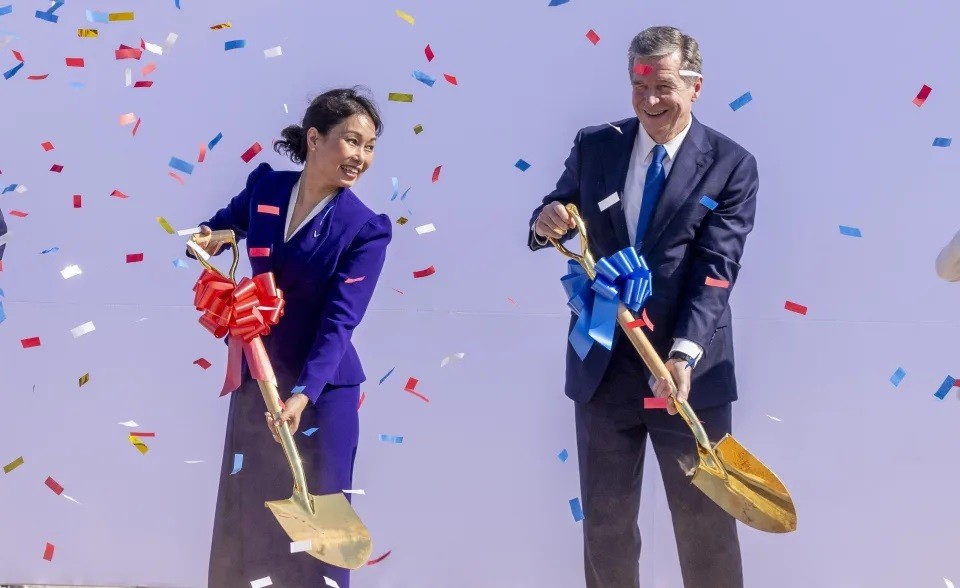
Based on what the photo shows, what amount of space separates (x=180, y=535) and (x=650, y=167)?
1769 mm

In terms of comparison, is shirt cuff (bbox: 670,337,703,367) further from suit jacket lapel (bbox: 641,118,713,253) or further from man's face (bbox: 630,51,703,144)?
man's face (bbox: 630,51,703,144)

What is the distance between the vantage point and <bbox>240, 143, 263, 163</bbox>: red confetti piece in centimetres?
360

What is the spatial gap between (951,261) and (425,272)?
136cm

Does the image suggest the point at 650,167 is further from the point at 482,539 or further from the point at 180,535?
the point at 180,535

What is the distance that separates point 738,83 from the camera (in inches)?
137

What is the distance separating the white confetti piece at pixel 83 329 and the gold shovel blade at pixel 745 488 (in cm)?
Answer: 167

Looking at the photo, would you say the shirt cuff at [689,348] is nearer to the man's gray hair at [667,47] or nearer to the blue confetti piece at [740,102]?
the man's gray hair at [667,47]

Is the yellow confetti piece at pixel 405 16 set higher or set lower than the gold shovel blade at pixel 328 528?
higher

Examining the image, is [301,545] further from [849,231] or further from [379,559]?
[849,231]

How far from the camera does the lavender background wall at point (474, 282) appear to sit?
11.4ft

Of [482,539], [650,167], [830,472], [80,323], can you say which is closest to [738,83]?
[650,167]

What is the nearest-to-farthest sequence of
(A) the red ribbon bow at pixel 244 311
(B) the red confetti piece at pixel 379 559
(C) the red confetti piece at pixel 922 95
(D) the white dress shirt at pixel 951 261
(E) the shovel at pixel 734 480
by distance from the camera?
(D) the white dress shirt at pixel 951 261 < (E) the shovel at pixel 734 480 < (A) the red ribbon bow at pixel 244 311 < (C) the red confetti piece at pixel 922 95 < (B) the red confetti piece at pixel 379 559

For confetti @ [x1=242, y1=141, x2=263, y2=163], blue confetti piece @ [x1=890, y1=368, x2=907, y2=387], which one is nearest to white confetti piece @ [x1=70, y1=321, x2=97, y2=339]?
confetti @ [x1=242, y1=141, x2=263, y2=163]

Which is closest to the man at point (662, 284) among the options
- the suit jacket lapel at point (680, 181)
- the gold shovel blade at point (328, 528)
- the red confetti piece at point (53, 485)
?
the suit jacket lapel at point (680, 181)
